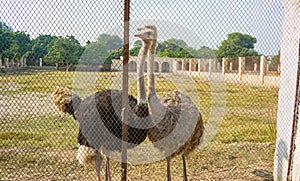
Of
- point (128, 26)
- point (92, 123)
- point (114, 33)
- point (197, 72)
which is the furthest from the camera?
point (197, 72)

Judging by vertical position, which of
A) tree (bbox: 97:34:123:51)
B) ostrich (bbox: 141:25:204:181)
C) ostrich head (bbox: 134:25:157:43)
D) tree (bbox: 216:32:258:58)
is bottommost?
ostrich (bbox: 141:25:204:181)

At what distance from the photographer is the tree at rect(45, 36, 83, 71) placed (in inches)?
148

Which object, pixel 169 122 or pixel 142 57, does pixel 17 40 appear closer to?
pixel 142 57

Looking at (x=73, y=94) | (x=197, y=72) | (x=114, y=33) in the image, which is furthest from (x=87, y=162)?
(x=197, y=72)

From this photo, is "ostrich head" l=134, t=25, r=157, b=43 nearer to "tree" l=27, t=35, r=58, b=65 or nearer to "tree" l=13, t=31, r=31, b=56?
"tree" l=27, t=35, r=58, b=65

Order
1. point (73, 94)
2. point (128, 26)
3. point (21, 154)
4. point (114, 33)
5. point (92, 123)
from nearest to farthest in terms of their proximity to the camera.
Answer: point (128, 26) < point (114, 33) < point (92, 123) < point (21, 154) < point (73, 94)

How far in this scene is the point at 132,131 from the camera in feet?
12.9

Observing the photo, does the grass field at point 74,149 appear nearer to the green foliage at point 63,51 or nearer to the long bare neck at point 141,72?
the green foliage at point 63,51

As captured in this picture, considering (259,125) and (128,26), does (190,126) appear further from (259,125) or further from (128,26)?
(259,125)

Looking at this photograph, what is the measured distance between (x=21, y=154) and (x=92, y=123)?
Result: 153cm

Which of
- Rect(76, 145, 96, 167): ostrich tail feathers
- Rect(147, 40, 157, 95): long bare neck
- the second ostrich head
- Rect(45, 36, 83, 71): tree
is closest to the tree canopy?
Rect(45, 36, 83, 71): tree

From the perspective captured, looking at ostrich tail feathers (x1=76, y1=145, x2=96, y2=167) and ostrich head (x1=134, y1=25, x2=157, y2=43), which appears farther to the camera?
ostrich tail feathers (x1=76, y1=145, x2=96, y2=167)

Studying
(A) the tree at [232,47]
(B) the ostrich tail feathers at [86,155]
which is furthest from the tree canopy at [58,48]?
(A) the tree at [232,47]

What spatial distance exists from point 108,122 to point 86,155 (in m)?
0.66
